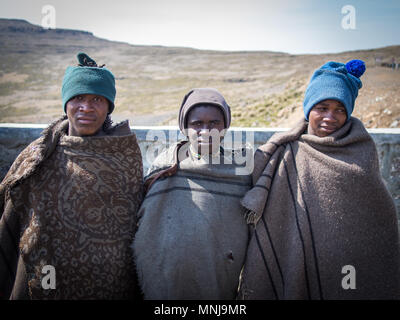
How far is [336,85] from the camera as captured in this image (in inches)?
72.1

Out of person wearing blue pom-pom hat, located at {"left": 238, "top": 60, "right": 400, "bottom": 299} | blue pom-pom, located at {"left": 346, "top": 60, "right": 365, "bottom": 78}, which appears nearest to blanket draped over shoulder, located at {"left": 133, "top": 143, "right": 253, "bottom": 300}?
person wearing blue pom-pom hat, located at {"left": 238, "top": 60, "right": 400, "bottom": 299}

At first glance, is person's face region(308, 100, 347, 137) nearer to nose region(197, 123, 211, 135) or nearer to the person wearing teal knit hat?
nose region(197, 123, 211, 135)

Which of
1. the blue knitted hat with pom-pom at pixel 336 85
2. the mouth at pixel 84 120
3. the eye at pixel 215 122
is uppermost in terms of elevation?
the blue knitted hat with pom-pom at pixel 336 85

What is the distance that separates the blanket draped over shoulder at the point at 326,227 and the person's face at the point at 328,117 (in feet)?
0.19

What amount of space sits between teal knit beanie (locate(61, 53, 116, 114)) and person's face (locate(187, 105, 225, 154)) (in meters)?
0.62

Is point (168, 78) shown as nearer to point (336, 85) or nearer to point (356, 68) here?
point (356, 68)

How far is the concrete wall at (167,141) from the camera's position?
2.60 metres

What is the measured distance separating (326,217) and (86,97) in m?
1.79

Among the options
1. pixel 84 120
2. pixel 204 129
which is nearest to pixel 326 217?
pixel 204 129

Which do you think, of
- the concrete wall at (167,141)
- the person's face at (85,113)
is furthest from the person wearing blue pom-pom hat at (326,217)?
the person's face at (85,113)

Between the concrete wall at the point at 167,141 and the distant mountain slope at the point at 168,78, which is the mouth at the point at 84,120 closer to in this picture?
the concrete wall at the point at 167,141

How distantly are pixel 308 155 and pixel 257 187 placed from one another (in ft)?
1.42

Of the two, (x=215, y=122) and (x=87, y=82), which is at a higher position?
(x=87, y=82)
